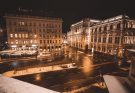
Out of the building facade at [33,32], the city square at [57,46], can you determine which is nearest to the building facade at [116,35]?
the city square at [57,46]

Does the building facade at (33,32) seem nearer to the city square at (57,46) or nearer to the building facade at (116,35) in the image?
the city square at (57,46)

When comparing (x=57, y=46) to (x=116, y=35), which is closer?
(x=116, y=35)

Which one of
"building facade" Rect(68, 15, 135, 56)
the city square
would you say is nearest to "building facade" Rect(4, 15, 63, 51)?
the city square

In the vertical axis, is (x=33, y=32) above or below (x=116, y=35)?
above

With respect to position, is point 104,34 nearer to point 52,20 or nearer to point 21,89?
point 52,20

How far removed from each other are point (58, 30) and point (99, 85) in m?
43.5

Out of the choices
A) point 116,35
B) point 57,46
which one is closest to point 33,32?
point 57,46

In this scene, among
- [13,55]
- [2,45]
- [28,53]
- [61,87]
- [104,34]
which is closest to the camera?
[61,87]

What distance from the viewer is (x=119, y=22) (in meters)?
37.9

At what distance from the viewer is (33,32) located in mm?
49875

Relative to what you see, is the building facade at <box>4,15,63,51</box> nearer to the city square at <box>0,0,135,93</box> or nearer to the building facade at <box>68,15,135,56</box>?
the city square at <box>0,0,135,93</box>

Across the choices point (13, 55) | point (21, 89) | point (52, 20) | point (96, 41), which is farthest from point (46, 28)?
point (21, 89)

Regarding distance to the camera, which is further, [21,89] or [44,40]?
[44,40]

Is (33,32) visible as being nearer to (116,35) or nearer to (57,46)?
(57,46)
